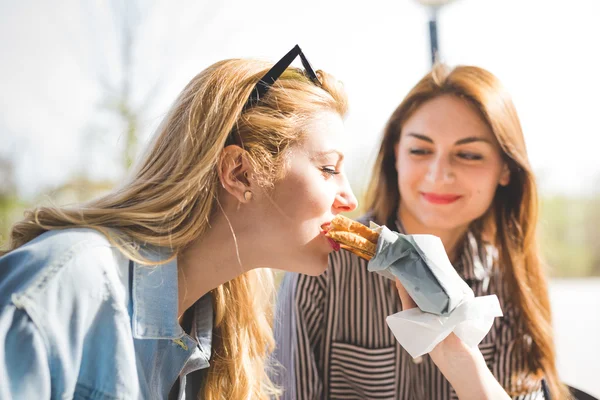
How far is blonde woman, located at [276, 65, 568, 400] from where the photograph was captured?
2346 millimetres

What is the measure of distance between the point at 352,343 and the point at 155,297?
1143 millimetres

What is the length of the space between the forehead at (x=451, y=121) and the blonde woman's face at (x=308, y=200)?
2.78 feet

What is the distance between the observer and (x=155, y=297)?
1.48m

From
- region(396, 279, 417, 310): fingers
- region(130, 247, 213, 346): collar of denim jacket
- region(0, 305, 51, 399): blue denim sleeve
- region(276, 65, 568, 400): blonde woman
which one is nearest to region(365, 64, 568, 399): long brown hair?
region(276, 65, 568, 400): blonde woman

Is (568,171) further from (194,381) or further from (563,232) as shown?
(194,381)

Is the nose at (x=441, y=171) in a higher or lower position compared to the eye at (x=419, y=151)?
lower

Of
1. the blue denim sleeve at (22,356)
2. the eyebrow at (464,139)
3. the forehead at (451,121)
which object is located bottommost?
the blue denim sleeve at (22,356)

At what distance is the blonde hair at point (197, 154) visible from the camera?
1.47 metres

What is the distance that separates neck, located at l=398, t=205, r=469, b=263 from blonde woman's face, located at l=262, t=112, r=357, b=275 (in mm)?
939

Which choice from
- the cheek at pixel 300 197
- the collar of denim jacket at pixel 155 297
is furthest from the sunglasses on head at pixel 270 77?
the collar of denim jacket at pixel 155 297

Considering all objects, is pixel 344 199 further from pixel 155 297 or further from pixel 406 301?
pixel 155 297

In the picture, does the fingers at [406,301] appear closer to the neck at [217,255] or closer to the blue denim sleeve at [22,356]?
the neck at [217,255]

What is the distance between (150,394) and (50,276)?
0.45 metres

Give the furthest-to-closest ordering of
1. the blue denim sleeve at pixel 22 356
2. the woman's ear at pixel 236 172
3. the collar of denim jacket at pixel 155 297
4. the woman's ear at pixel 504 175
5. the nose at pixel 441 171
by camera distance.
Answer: the woman's ear at pixel 504 175 < the nose at pixel 441 171 < the woman's ear at pixel 236 172 < the collar of denim jacket at pixel 155 297 < the blue denim sleeve at pixel 22 356
